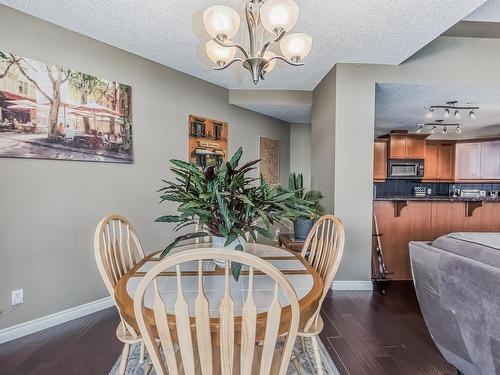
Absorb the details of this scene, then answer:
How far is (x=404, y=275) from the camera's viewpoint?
3.34 meters

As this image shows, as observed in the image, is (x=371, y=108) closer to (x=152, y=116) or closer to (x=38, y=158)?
(x=152, y=116)

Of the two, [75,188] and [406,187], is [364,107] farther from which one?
[406,187]

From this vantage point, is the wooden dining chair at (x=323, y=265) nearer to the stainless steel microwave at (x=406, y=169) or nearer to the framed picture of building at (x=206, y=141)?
the framed picture of building at (x=206, y=141)

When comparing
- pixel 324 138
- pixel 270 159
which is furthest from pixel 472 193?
pixel 324 138

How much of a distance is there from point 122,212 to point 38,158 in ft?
2.82

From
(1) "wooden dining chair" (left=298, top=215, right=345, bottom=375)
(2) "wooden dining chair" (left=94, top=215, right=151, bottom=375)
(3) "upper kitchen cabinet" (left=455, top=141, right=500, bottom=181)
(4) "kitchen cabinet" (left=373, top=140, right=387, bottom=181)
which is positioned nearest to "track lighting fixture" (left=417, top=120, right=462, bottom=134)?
(3) "upper kitchen cabinet" (left=455, top=141, right=500, bottom=181)

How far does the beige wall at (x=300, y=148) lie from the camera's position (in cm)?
575

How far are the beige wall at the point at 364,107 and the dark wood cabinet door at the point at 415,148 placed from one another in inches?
117

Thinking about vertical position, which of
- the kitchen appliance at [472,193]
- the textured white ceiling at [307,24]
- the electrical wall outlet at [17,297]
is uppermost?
the textured white ceiling at [307,24]

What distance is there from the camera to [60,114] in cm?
238

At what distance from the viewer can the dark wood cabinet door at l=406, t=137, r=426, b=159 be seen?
6.09 metres

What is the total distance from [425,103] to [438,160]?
2.56 m

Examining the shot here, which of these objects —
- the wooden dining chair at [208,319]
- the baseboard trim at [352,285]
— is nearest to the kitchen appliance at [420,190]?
the baseboard trim at [352,285]

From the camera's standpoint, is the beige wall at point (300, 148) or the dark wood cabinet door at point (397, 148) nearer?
the beige wall at point (300, 148)
